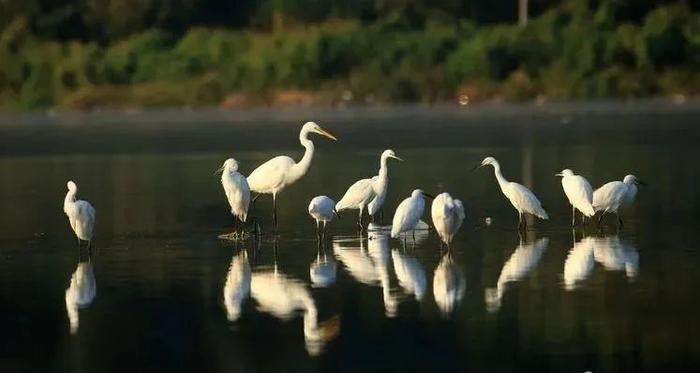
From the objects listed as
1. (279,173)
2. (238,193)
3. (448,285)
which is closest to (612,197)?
(279,173)

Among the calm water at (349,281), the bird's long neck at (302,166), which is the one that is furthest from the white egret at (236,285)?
the bird's long neck at (302,166)

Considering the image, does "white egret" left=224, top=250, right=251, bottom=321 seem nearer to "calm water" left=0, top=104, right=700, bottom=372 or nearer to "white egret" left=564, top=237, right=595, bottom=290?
"calm water" left=0, top=104, right=700, bottom=372

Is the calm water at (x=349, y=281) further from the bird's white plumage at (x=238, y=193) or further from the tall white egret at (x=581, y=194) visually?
the bird's white plumage at (x=238, y=193)

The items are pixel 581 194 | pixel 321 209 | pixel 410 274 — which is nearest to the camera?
pixel 410 274

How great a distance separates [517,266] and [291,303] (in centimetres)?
262

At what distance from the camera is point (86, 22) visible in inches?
2504

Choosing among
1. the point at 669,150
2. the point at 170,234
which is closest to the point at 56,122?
the point at 669,150

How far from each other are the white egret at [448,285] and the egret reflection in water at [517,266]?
254mm

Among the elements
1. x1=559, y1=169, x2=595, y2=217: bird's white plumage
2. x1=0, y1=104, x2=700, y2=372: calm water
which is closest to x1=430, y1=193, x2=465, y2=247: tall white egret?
x1=0, y1=104, x2=700, y2=372: calm water

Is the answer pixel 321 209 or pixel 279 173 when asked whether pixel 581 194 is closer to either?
pixel 321 209

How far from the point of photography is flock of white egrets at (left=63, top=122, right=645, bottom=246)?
16922mm

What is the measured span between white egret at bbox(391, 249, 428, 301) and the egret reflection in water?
57cm

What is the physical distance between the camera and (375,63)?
5584 centimetres

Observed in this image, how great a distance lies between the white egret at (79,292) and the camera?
1374 cm
